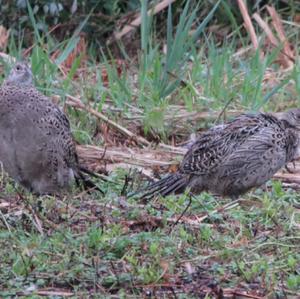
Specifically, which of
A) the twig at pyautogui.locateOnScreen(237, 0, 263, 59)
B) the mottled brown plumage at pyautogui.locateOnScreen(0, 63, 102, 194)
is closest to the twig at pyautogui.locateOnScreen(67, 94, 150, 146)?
the mottled brown plumage at pyautogui.locateOnScreen(0, 63, 102, 194)

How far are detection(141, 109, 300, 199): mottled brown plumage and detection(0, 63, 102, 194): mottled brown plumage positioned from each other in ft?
1.99

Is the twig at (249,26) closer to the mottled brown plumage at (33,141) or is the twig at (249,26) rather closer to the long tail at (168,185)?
the long tail at (168,185)

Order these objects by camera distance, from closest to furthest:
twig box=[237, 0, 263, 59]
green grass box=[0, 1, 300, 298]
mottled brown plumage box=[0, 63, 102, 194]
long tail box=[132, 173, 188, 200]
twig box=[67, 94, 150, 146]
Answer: green grass box=[0, 1, 300, 298] → mottled brown plumage box=[0, 63, 102, 194] → long tail box=[132, 173, 188, 200] → twig box=[67, 94, 150, 146] → twig box=[237, 0, 263, 59]

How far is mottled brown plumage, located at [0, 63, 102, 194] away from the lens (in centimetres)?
732

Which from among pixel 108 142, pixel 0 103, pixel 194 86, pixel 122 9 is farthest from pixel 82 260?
pixel 122 9

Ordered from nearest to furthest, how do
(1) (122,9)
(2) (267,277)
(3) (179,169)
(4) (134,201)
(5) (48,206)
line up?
(2) (267,277)
(5) (48,206)
(4) (134,201)
(3) (179,169)
(1) (122,9)

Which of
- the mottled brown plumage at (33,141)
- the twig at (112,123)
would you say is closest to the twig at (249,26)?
the twig at (112,123)

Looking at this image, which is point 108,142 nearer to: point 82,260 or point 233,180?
point 233,180

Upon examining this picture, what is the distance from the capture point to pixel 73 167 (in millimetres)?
7789

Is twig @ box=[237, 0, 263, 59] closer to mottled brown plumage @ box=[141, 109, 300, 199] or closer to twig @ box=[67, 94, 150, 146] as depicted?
twig @ box=[67, 94, 150, 146]

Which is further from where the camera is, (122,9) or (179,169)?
(122,9)

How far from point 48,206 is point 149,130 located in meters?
2.45

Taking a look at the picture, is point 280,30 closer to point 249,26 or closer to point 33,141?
point 249,26

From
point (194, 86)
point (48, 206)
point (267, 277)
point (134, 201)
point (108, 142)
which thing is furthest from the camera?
point (194, 86)
